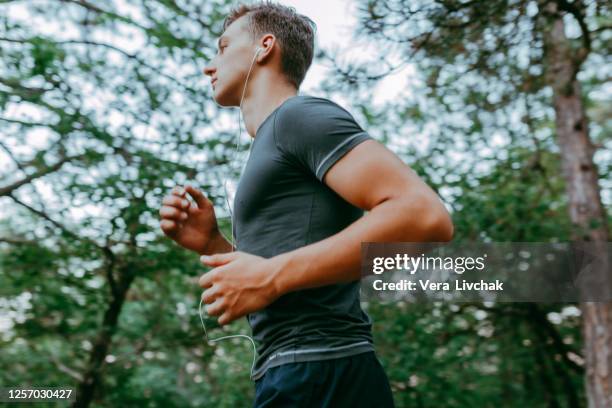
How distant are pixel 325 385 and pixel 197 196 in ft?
2.46

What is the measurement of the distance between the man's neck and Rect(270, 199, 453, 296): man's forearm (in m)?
0.58

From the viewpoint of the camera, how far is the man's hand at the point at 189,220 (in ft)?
5.82

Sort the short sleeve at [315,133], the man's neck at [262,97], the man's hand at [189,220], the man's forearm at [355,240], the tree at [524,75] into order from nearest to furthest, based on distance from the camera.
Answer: the man's forearm at [355,240], the short sleeve at [315,133], the man's neck at [262,97], the man's hand at [189,220], the tree at [524,75]

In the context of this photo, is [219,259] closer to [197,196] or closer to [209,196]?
[197,196]

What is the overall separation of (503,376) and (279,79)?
6385mm

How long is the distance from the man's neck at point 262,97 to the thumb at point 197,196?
0.24 meters

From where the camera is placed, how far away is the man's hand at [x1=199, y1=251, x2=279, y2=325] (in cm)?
123

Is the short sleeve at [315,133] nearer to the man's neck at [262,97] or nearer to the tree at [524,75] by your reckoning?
the man's neck at [262,97]

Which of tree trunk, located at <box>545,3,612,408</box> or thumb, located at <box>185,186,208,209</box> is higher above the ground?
tree trunk, located at <box>545,3,612,408</box>

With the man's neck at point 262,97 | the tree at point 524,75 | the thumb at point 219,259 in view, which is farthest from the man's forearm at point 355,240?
the tree at point 524,75

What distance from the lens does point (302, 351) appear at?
135 centimetres

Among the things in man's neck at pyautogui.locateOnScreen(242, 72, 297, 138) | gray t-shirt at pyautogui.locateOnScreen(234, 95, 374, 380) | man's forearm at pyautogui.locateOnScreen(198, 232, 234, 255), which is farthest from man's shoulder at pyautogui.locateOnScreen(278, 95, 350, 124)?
man's forearm at pyautogui.locateOnScreen(198, 232, 234, 255)

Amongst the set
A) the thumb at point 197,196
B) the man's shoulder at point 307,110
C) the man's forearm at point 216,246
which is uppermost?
the man's shoulder at point 307,110

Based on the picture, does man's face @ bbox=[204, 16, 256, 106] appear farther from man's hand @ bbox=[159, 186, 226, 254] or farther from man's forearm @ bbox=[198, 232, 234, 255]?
man's forearm @ bbox=[198, 232, 234, 255]
